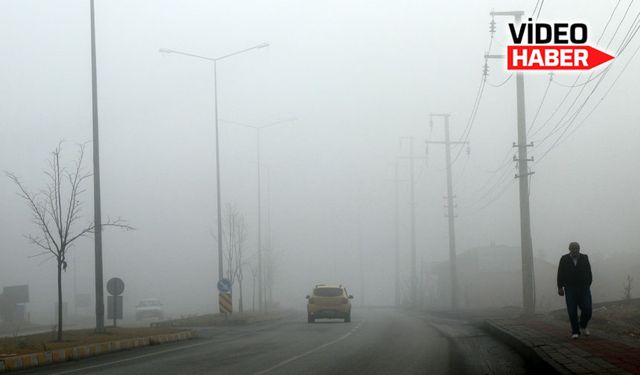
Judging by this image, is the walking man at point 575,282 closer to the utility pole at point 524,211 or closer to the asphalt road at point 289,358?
the asphalt road at point 289,358

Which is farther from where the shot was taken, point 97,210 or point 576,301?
point 97,210

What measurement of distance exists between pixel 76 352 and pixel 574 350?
11.9 meters

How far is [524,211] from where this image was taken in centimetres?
3331

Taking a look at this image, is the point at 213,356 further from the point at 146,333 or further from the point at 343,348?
the point at 146,333

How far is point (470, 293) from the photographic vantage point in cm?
8706

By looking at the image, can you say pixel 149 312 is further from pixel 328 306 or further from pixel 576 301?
pixel 576 301

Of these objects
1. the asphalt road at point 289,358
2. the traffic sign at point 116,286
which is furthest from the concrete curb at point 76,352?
the traffic sign at point 116,286

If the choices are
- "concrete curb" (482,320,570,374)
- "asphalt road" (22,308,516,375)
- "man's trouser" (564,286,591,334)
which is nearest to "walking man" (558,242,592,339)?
"man's trouser" (564,286,591,334)

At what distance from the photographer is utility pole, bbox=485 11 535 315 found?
32406 millimetres

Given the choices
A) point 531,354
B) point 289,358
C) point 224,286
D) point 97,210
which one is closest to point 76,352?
point 289,358

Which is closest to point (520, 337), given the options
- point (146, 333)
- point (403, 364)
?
point (403, 364)

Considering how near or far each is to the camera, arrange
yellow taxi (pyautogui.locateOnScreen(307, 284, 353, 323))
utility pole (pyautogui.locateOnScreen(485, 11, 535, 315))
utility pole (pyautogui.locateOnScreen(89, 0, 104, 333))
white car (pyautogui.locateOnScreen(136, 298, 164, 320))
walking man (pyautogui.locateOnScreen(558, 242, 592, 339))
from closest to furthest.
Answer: walking man (pyautogui.locateOnScreen(558, 242, 592, 339)) → utility pole (pyautogui.locateOnScreen(89, 0, 104, 333)) → utility pole (pyautogui.locateOnScreen(485, 11, 535, 315)) → yellow taxi (pyautogui.locateOnScreen(307, 284, 353, 323)) → white car (pyautogui.locateOnScreen(136, 298, 164, 320))

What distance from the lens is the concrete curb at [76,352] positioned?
18781 millimetres

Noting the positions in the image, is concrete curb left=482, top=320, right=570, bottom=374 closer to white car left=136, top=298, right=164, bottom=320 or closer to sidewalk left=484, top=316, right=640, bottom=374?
sidewalk left=484, top=316, right=640, bottom=374
